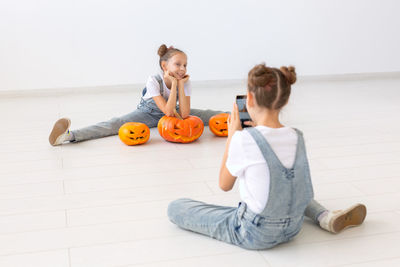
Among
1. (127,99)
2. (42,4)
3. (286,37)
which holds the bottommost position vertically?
(127,99)

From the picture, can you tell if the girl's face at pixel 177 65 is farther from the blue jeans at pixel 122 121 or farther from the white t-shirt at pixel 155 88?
the blue jeans at pixel 122 121

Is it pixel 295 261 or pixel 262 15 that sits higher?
pixel 262 15

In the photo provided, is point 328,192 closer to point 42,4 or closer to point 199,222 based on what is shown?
point 199,222

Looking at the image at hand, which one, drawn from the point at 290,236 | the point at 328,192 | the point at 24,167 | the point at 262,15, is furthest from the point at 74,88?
the point at 290,236

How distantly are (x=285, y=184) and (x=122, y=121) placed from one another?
1.84m

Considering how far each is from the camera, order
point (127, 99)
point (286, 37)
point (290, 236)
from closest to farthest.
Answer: point (290, 236)
point (127, 99)
point (286, 37)

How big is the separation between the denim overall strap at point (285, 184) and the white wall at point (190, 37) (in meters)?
3.51

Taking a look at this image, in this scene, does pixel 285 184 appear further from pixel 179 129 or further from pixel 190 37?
pixel 190 37

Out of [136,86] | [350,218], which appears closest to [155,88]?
[350,218]

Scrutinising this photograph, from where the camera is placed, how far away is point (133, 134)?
9.59ft

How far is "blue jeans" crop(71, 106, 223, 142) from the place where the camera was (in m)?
3.10

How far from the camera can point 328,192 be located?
7.18 feet

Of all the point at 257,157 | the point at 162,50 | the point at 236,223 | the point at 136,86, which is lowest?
the point at 136,86

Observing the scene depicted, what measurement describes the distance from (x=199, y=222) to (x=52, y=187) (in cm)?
84
